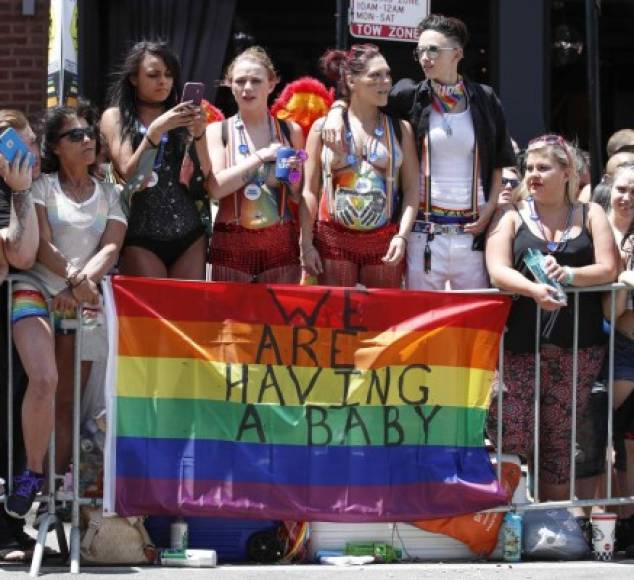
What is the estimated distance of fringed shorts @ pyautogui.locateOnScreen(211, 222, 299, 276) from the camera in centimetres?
709

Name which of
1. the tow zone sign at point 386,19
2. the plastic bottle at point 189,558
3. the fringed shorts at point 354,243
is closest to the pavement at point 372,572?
the plastic bottle at point 189,558

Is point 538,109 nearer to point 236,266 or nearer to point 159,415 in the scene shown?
point 236,266

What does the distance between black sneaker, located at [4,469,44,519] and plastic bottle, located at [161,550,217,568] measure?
674 millimetres

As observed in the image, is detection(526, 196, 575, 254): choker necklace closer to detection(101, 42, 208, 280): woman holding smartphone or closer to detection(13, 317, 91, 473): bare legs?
detection(101, 42, 208, 280): woman holding smartphone

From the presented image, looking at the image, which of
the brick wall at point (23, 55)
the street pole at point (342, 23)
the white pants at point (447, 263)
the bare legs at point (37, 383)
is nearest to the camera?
the bare legs at point (37, 383)

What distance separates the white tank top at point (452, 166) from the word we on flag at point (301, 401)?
58cm

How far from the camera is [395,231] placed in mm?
7211

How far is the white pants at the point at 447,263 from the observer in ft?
23.7

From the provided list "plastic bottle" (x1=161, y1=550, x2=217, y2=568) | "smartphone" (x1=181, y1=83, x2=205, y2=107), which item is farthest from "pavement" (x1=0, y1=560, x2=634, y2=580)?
"smartphone" (x1=181, y1=83, x2=205, y2=107)

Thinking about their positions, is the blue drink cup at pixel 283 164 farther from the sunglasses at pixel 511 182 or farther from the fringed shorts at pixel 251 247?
the sunglasses at pixel 511 182

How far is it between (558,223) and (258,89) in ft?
5.49

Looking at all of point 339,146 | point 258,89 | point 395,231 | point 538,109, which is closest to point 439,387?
point 395,231

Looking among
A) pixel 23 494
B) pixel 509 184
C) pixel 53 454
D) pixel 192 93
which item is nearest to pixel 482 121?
pixel 509 184

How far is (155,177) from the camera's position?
6992mm
